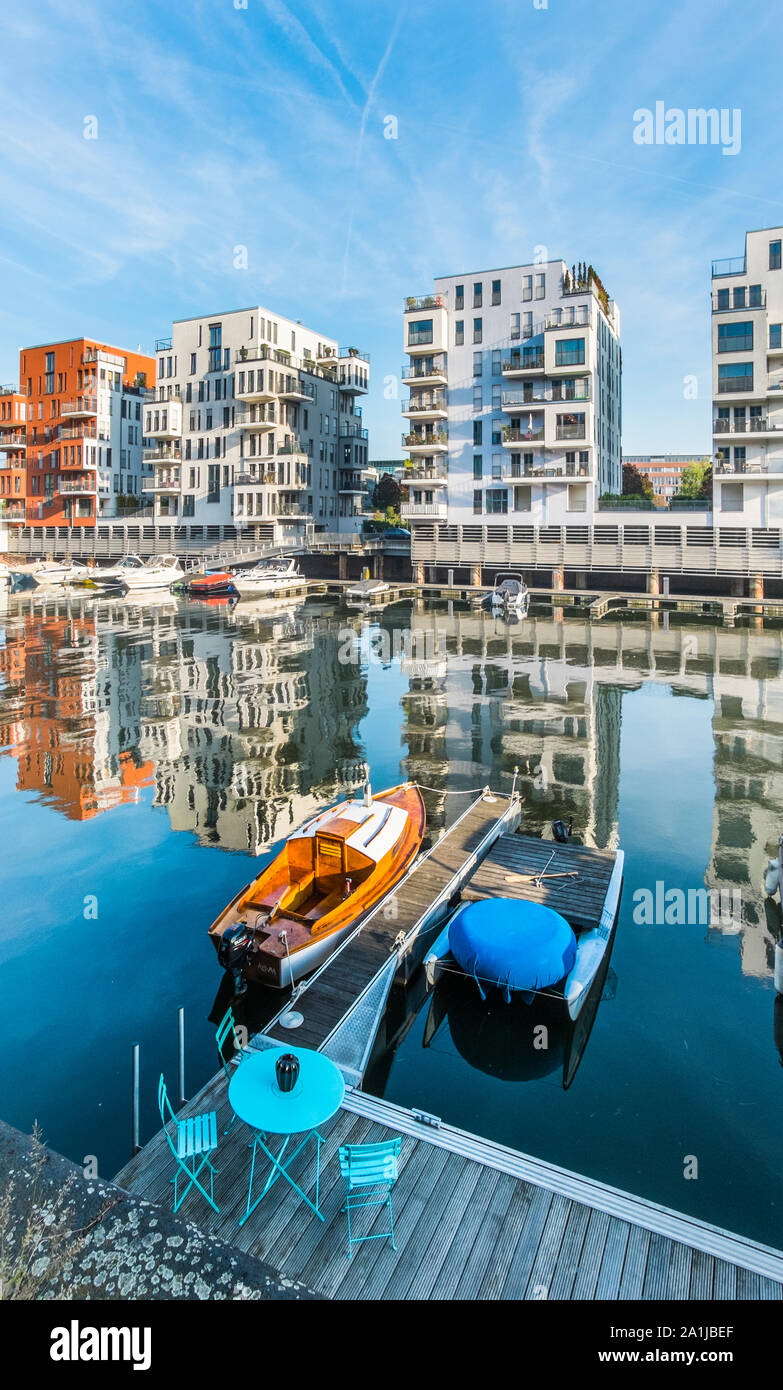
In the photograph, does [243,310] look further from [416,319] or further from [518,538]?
[518,538]

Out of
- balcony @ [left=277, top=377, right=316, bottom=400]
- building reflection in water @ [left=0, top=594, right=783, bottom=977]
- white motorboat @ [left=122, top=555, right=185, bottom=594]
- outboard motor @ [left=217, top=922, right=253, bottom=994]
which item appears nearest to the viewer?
outboard motor @ [left=217, top=922, right=253, bottom=994]

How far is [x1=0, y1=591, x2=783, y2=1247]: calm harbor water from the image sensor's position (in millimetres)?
10922

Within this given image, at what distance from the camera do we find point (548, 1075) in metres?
11.8

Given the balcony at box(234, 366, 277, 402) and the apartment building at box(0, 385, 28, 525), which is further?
the apartment building at box(0, 385, 28, 525)

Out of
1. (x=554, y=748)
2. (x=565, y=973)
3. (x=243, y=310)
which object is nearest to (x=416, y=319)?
(x=243, y=310)

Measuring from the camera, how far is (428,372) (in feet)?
233

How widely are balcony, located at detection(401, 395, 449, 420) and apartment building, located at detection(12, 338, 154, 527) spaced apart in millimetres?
38621

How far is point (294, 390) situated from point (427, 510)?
22.2 m

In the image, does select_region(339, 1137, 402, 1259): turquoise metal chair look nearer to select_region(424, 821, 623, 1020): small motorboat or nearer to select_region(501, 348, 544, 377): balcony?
select_region(424, 821, 623, 1020): small motorboat

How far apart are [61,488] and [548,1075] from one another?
96288 mm

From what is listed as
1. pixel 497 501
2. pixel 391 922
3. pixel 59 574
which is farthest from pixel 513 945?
pixel 59 574

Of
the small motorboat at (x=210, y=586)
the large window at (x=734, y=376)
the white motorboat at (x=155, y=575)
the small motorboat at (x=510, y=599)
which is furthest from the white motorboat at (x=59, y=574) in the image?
the large window at (x=734, y=376)

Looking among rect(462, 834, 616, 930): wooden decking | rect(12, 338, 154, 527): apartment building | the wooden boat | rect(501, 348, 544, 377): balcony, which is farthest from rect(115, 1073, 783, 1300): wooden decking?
rect(12, 338, 154, 527): apartment building

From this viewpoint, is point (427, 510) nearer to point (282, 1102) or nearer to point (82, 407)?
point (82, 407)
